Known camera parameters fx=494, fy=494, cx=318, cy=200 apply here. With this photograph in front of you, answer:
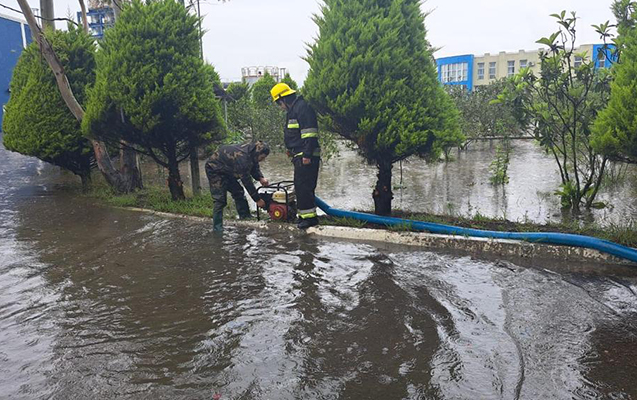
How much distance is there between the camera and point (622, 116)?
16.6 feet

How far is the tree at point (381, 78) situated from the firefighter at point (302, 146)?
32 cm

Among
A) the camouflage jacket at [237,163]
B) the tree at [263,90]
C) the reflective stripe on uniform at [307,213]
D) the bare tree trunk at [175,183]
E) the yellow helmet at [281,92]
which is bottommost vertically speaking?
the reflective stripe on uniform at [307,213]

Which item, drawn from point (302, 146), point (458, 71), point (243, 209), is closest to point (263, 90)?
point (243, 209)

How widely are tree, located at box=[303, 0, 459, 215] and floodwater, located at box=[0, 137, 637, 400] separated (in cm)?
155

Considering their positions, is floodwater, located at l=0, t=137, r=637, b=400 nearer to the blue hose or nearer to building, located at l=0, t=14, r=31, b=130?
the blue hose

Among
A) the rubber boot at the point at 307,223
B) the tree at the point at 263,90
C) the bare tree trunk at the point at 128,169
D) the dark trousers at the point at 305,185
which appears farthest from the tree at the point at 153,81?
the tree at the point at 263,90

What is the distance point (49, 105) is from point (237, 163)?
5.30m

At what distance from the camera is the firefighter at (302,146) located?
6449 mm

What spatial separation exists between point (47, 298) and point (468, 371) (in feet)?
12.4

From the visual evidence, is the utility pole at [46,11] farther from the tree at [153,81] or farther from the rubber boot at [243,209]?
the rubber boot at [243,209]

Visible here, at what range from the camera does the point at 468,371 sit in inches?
123

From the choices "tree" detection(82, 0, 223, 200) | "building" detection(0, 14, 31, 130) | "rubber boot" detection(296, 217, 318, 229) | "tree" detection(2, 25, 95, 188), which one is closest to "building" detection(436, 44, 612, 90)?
"building" detection(0, 14, 31, 130)

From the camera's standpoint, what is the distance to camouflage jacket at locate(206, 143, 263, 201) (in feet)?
22.8

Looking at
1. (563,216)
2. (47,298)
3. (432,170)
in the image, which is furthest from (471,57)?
(47,298)
